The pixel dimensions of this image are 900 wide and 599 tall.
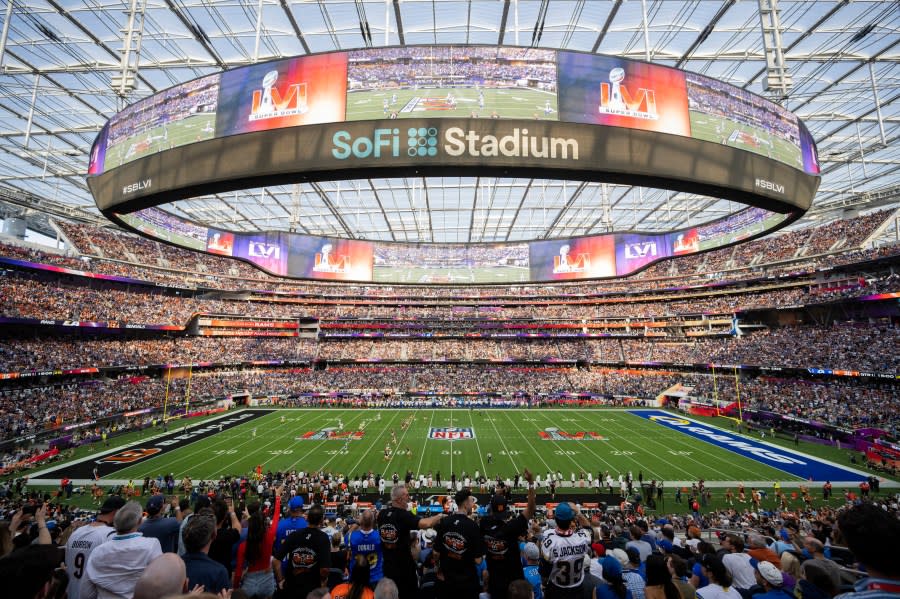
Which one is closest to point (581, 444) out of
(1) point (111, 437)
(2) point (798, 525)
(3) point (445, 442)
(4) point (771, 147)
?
(3) point (445, 442)

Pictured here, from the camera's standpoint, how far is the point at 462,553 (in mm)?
3922

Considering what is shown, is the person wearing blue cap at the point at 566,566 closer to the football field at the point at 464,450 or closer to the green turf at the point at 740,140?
the green turf at the point at 740,140

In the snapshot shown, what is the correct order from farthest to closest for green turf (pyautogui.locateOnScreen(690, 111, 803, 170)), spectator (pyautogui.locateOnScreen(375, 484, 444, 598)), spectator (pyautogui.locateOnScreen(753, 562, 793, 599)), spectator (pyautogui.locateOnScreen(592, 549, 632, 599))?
green turf (pyautogui.locateOnScreen(690, 111, 803, 170))
spectator (pyautogui.locateOnScreen(375, 484, 444, 598))
spectator (pyautogui.locateOnScreen(592, 549, 632, 599))
spectator (pyautogui.locateOnScreen(753, 562, 793, 599))

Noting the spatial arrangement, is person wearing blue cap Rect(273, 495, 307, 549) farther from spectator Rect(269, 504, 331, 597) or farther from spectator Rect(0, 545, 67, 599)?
spectator Rect(0, 545, 67, 599)

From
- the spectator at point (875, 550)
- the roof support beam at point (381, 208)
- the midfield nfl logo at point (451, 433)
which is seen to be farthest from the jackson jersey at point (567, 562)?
the roof support beam at point (381, 208)

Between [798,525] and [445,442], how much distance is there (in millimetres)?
20088

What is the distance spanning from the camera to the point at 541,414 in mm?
39906

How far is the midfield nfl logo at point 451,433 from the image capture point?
98.3 feet

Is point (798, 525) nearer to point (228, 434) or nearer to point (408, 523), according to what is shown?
point (408, 523)

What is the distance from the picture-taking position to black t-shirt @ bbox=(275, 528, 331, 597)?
3.98 meters

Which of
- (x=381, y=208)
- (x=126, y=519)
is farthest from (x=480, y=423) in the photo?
(x=126, y=519)

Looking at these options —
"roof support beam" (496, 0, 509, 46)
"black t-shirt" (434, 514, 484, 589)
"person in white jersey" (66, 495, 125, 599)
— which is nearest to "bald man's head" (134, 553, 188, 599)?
"person in white jersey" (66, 495, 125, 599)

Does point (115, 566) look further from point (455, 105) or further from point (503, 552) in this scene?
point (455, 105)

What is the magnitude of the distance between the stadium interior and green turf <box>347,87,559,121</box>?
4 centimetres
